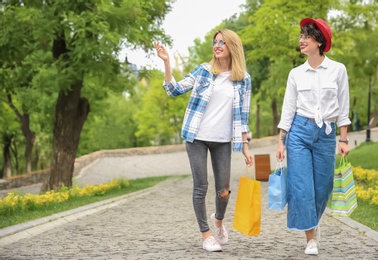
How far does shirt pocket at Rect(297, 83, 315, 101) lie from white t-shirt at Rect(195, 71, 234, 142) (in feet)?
2.07

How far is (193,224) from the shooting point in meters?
9.60

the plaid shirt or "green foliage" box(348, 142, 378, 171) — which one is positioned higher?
the plaid shirt

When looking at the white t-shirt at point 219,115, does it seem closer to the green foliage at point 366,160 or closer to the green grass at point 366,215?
the green grass at point 366,215

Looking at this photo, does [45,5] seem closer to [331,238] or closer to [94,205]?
[94,205]

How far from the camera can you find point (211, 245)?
666 centimetres

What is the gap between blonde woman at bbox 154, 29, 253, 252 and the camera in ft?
21.4

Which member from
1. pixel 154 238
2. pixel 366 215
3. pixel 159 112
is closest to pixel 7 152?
pixel 159 112

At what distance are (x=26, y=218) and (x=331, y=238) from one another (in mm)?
4485

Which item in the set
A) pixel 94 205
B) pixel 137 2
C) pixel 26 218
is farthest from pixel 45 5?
pixel 26 218

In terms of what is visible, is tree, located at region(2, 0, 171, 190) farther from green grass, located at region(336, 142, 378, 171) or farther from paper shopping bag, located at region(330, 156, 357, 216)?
paper shopping bag, located at region(330, 156, 357, 216)

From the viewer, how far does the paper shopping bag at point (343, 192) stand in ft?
21.1

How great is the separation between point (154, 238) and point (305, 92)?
106 inches

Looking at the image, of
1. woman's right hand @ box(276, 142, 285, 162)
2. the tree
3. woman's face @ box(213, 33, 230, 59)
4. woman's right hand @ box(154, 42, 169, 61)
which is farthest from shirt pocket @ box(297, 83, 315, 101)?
the tree

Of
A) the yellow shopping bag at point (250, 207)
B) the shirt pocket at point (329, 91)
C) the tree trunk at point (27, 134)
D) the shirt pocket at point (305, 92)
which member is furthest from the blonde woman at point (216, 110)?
the tree trunk at point (27, 134)
